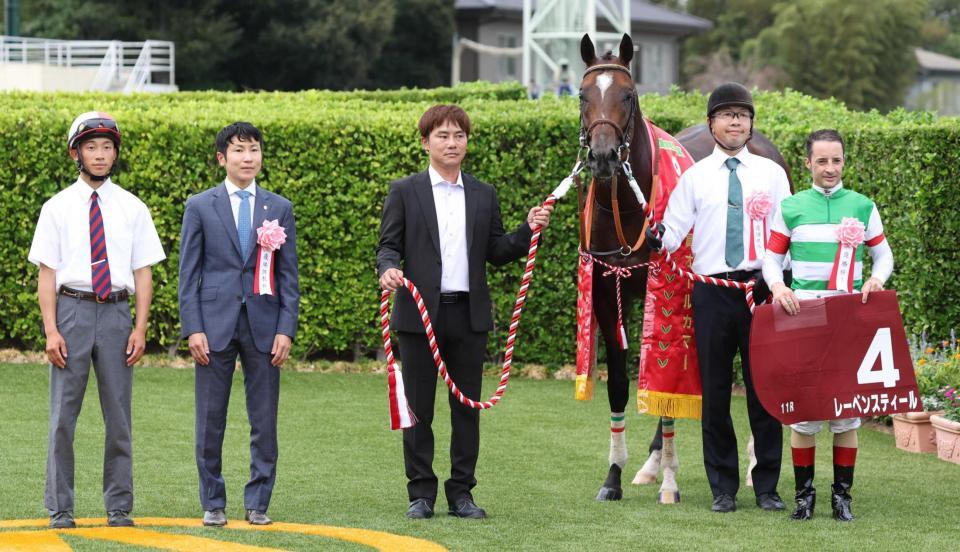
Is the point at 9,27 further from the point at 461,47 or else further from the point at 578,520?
the point at 578,520

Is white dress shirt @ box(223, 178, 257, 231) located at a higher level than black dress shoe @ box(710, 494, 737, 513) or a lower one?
higher

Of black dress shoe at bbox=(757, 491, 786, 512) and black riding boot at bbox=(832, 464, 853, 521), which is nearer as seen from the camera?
black riding boot at bbox=(832, 464, 853, 521)

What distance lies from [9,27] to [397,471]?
32.6 m

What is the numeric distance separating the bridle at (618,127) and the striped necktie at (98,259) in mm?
2196

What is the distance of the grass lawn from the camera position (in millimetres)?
6375

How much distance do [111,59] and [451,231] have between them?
30.0 meters

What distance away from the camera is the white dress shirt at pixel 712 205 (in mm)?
6941

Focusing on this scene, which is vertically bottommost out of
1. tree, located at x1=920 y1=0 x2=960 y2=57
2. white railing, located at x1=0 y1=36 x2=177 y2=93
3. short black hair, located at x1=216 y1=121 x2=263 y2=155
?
short black hair, located at x1=216 y1=121 x2=263 y2=155

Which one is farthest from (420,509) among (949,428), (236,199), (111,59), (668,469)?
(111,59)

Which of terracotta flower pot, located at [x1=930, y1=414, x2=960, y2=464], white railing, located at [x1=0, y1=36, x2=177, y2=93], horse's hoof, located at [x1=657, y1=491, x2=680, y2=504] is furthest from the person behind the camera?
white railing, located at [x1=0, y1=36, x2=177, y2=93]

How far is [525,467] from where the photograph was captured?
8.39m

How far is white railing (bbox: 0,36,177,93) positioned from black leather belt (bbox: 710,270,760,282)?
2717 centimetres

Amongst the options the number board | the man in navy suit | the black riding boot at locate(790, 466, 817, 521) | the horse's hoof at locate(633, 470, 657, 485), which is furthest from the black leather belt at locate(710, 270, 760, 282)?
the man in navy suit

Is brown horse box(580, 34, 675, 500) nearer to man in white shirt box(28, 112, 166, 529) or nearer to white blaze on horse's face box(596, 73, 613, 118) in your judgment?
white blaze on horse's face box(596, 73, 613, 118)
